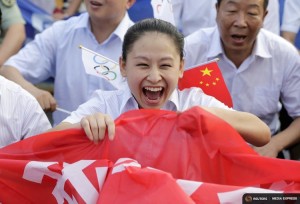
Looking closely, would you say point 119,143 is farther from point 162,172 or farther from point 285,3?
point 285,3

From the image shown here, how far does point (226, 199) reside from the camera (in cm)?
213

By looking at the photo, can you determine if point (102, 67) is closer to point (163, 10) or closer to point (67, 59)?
point (163, 10)

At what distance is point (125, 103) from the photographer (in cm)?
267

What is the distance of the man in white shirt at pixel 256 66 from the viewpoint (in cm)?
342

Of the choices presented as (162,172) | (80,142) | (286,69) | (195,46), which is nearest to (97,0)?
(195,46)

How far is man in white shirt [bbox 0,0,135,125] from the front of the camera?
3611mm

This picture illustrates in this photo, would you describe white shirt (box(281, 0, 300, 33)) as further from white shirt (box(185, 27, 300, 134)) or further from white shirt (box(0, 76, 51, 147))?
white shirt (box(0, 76, 51, 147))

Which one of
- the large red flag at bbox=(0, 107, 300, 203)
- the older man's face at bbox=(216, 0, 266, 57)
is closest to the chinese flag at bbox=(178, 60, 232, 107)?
the older man's face at bbox=(216, 0, 266, 57)

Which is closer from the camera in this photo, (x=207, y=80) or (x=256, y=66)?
(x=207, y=80)

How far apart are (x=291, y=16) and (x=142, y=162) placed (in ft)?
8.31

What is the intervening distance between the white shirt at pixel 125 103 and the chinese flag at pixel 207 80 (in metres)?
0.20

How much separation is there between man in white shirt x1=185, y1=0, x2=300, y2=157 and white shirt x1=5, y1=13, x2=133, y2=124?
1.45 ft

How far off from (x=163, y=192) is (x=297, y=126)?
1.55m

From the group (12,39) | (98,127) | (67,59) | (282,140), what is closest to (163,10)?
(67,59)
